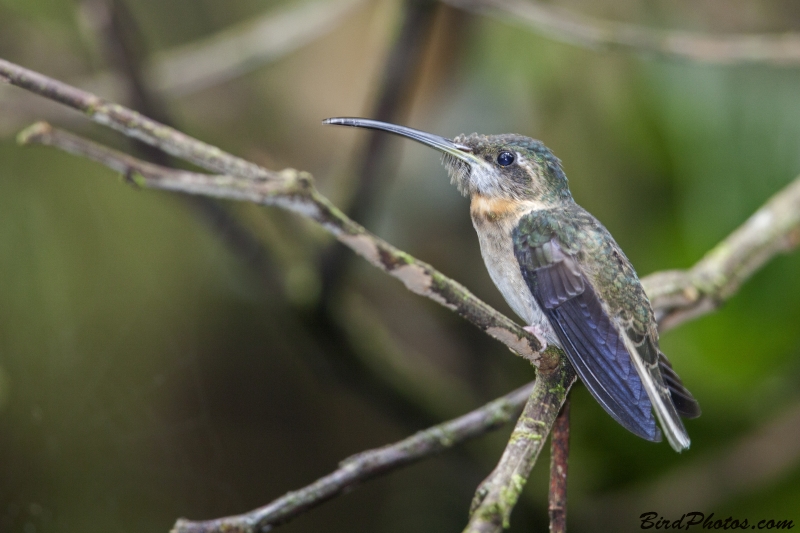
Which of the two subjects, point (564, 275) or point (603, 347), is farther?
point (564, 275)

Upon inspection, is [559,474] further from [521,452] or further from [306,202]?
[306,202]

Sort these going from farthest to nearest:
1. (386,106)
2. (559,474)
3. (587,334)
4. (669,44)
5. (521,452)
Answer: (386,106)
(669,44)
(587,334)
(559,474)
(521,452)

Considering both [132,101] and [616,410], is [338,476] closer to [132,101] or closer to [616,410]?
[616,410]

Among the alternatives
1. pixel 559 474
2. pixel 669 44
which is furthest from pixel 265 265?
pixel 559 474

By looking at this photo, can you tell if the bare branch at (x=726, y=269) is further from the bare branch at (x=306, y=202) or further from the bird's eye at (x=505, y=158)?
the bare branch at (x=306, y=202)

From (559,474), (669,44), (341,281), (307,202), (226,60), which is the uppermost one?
(226,60)

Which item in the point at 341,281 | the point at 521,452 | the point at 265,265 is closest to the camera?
the point at 521,452
